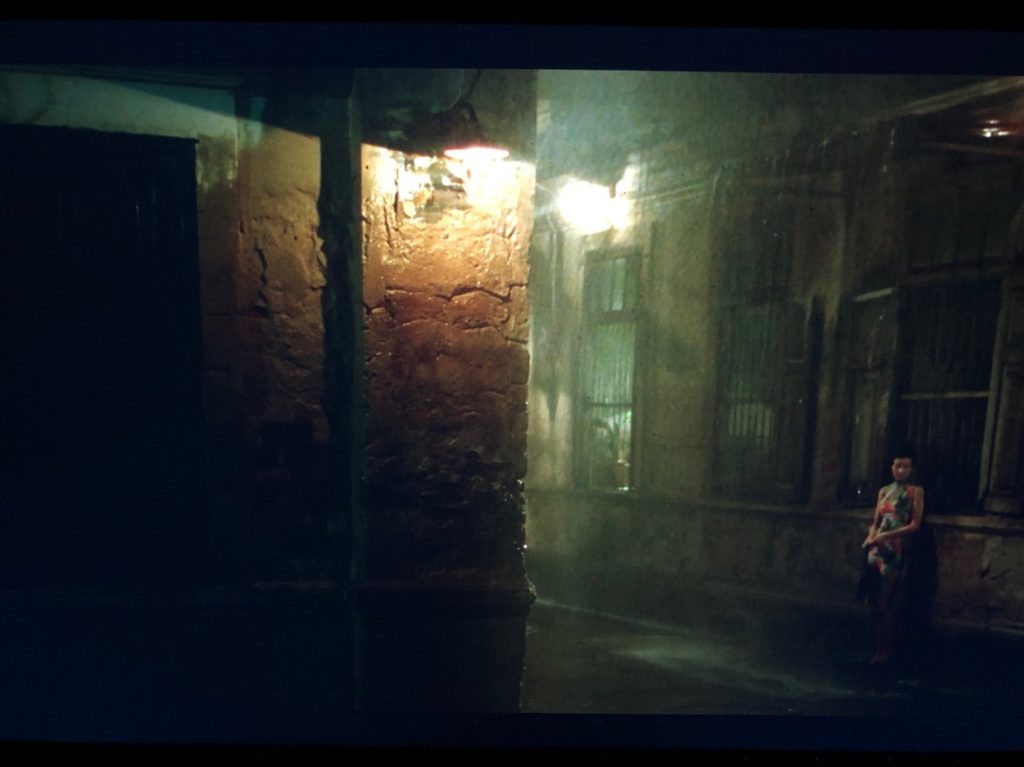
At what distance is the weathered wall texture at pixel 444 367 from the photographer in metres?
3.36

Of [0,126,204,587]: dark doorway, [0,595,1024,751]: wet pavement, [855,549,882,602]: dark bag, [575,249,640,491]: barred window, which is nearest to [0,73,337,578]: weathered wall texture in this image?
[0,126,204,587]: dark doorway

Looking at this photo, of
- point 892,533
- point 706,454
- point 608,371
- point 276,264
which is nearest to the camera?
point 276,264

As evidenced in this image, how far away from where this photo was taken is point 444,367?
3402mm

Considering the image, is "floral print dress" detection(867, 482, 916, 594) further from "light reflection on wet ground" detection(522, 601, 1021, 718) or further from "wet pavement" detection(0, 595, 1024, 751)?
"wet pavement" detection(0, 595, 1024, 751)

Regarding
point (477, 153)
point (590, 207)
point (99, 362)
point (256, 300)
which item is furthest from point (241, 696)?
point (590, 207)

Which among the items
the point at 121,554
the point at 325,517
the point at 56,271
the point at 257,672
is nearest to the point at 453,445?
the point at 325,517

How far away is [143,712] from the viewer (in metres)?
3.47

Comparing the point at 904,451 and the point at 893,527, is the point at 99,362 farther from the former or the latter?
the point at 904,451

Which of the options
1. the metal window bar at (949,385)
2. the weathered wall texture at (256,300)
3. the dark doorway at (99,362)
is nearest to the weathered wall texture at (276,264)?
the weathered wall texture at (256,300)

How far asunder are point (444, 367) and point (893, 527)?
12.5 ft

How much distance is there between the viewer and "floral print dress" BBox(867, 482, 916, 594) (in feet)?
17.1

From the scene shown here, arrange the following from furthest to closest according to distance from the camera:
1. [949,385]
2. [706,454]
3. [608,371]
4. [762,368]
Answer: [608,371], [706,454], [762,368], [949,385]

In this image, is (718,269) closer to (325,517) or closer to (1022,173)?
(1022,173)

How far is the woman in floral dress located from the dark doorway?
4681mm
